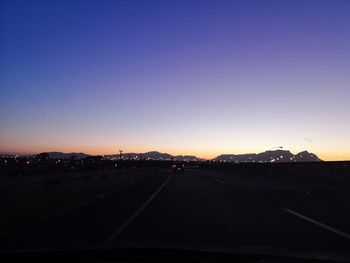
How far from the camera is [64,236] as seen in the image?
42.4 ft

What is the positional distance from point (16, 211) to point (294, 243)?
7.42 m

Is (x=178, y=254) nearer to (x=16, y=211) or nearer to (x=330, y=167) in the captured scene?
(x=16, y=211)

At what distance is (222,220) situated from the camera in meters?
16.2

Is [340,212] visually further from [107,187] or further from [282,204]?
[107,187]

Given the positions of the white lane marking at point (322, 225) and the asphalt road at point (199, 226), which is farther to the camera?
the white lane marking at point (322, 225)

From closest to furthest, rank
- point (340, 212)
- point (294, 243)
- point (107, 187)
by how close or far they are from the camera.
→ point (294, 243) → point (340, 212) → point (107, 187)

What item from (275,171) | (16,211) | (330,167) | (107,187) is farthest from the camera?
(275,171)

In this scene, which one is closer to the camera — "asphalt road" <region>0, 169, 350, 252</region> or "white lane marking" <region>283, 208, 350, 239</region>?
"asphalt road" <region>0, 169, 350, 252</region>

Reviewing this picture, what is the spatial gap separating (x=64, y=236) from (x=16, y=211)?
10.7ft

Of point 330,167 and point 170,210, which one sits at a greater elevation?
point 330,167

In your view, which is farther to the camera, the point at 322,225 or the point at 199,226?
the point at 322,225

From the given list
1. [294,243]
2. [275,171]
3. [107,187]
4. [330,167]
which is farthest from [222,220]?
[275,171]

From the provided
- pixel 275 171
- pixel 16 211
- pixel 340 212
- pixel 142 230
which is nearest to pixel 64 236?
pixel 142 230

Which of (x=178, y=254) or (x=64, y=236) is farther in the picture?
(x=64, y=236)
